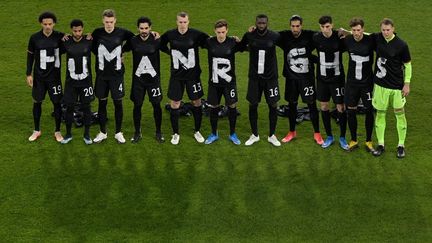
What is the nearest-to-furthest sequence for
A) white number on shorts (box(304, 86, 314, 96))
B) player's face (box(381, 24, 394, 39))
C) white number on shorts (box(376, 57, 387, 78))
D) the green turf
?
→ the green turf → player's face (box(381, 24, 394, 39)) → white number on shorts (box(376, 57, 387, 78)) → white number on shorts (box(304, 86, 314, 96))

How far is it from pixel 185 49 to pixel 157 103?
3.38 ft

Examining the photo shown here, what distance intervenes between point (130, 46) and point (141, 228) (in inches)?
133

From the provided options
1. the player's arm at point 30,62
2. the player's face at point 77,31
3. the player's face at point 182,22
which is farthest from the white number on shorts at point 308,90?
the player's arm at point 30,62

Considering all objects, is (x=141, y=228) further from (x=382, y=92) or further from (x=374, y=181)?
(x=382, y=92)

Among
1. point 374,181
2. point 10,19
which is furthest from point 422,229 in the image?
point 10,19

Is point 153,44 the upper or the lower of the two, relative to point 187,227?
upper

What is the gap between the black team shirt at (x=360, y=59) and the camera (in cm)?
1240

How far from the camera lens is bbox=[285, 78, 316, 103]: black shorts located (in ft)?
42.7

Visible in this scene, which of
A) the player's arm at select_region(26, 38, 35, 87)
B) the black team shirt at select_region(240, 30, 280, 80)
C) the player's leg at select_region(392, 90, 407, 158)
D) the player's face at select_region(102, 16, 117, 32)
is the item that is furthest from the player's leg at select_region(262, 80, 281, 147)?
the player's arm at select_region(26, 38, 35, 87)

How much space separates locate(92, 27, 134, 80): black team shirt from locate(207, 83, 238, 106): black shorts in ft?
5.03

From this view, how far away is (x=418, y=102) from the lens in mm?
14797

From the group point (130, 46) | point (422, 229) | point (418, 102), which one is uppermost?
point (130, 46)

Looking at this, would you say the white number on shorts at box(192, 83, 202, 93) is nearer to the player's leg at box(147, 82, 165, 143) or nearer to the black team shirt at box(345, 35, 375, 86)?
the player's leg at box(147, 82, 165, 143)

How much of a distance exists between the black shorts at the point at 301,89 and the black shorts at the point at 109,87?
9.07 ft
